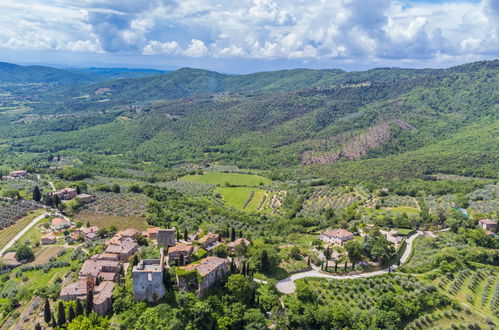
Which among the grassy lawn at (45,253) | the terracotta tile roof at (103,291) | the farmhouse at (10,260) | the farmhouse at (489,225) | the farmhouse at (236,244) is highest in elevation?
the terracotta tile roof at (103,291)

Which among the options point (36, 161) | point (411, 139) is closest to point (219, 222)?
point (36, 161)

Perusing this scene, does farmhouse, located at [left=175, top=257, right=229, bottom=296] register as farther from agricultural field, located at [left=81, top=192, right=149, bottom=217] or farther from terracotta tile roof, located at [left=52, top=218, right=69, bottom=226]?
terracotta tile roof, located at [left=52, top=218, right=69, bottom=226]

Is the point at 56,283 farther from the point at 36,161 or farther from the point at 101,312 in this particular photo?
the point at 36,161

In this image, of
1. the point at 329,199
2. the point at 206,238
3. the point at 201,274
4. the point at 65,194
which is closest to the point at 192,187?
the point at 65,194

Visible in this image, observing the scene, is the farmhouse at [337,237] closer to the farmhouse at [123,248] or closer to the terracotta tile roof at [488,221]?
the terracotta tile roof at [488,221]

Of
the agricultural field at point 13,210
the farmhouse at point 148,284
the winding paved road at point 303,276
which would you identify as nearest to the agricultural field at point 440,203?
the winding paved road at point 303,276

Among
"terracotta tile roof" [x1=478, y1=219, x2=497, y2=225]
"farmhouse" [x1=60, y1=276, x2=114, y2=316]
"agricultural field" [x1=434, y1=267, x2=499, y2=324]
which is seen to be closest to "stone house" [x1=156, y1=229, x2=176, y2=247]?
"farmhouse" [x1=60, y1=276, x2=114, y2=316]

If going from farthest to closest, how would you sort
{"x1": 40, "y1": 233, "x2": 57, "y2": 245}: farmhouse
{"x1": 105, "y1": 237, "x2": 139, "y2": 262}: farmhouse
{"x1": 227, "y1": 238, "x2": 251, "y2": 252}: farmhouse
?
{"x1": 40, "y1": 233, "x2": 57, "y2": 245}: farmhouse < {"x1": 227, "y1": 238, "x2": 251, "y2": 252}: farmhouse < {"x1": 105, "y1": 237, "x2": 139, "y2": 262}: farmhouse
